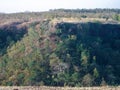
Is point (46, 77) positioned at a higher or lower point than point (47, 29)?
lower

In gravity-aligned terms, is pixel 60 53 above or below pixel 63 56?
above

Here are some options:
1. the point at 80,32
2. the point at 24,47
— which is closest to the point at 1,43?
the point at 24,47

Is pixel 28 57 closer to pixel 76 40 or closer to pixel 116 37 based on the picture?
pixel 76 40

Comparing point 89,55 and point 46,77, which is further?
point 89,55

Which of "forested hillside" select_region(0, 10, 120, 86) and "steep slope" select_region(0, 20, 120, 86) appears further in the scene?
"forested hillside" select_region(0, 10, 120, 86)

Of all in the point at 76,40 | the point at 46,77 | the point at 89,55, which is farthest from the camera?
the point at 76,40

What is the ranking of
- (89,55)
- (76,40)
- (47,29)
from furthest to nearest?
(47,29) → (76,40) → (89,55)

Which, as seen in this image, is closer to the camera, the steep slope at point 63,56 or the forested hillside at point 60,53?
the steep slope at point 63,56

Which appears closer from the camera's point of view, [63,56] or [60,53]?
[63,56]
